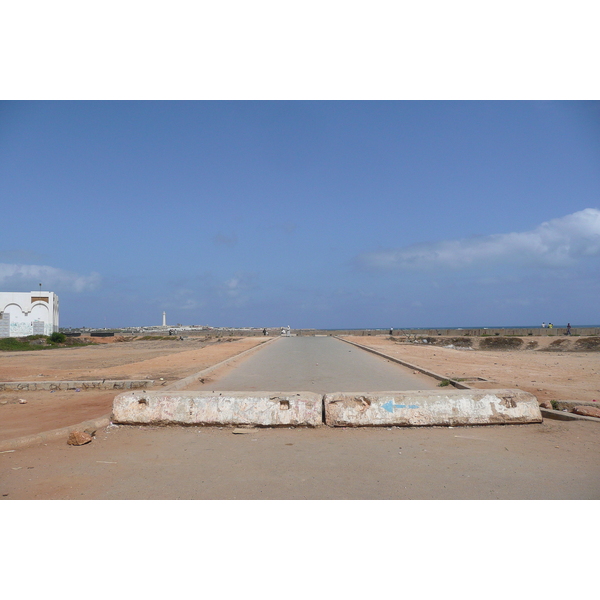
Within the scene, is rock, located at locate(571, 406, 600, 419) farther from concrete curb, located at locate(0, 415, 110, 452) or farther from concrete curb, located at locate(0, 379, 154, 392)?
concrete curb, located at locate(0, 379, 154, 392)

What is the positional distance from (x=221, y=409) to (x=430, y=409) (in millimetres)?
3017

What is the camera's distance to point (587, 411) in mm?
6629

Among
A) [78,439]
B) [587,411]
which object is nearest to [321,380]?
[587,411]

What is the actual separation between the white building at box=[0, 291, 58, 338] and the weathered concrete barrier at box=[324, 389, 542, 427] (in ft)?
144

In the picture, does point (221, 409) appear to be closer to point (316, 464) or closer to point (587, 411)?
point (316, 464)

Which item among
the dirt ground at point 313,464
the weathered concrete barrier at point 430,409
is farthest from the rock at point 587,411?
the weathered concrete barrier at point 430,409

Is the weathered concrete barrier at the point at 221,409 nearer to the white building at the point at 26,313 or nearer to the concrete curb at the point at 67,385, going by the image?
the concrete curb at the point at 67,385

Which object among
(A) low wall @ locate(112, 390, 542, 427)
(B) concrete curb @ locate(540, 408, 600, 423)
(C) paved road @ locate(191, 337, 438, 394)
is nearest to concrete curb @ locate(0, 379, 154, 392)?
(C) paved road @ locate(191, 337, 438, 394)

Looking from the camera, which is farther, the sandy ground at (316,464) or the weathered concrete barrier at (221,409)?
the weathered concrete barrier at (221,409)

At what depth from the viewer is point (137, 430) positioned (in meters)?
6.02

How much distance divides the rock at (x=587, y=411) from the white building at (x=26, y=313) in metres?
45.6

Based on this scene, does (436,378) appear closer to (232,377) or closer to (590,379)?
(590,379)

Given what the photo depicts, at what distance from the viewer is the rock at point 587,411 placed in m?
6.51

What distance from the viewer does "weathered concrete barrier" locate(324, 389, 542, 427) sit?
6117 millimetres
